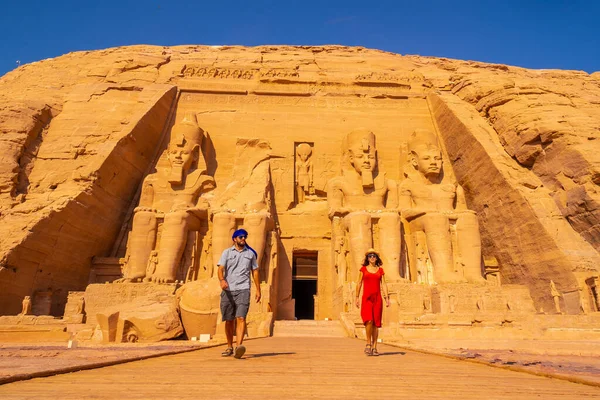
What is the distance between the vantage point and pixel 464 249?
9.61 m

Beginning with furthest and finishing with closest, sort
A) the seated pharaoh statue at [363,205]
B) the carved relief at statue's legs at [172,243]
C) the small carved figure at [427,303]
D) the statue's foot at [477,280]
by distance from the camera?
the seated pharaoh statue at [363,205] → the carved relief at statue's legs at [172,243] → the statue's foot at [477,280] → the small carved figure at [427,303]

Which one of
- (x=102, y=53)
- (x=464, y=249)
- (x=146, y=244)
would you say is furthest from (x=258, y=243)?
(x=102, y=53)

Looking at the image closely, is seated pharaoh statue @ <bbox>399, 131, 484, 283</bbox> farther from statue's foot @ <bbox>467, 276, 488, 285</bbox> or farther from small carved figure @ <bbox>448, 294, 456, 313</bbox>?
small carved figure @ <bbox>448, 294, 456, 313</bbox>

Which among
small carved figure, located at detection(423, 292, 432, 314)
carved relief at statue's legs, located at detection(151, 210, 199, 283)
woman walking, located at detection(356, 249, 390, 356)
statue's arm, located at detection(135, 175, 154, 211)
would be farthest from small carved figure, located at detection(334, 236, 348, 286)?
woman walking, located at detection(356, 249, 390, 356)

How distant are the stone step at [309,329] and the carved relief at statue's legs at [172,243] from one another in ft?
8.84

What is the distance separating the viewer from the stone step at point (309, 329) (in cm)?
766

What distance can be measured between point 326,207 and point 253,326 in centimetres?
445

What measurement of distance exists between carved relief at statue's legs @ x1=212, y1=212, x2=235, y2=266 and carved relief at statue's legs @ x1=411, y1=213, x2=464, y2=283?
4.12m

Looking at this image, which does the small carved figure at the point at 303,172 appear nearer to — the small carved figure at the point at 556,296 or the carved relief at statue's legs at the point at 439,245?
the carved relief at statue's legs at the point at 439,245

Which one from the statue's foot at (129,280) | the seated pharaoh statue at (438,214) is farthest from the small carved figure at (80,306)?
the seated pharaoh statue at (438,214)

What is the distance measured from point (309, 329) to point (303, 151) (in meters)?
5.26

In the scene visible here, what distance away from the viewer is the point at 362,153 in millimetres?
10828

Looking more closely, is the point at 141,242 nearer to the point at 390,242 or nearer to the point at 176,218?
the point at 176,218

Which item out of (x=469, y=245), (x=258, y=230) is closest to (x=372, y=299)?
(x=258, y=230)
